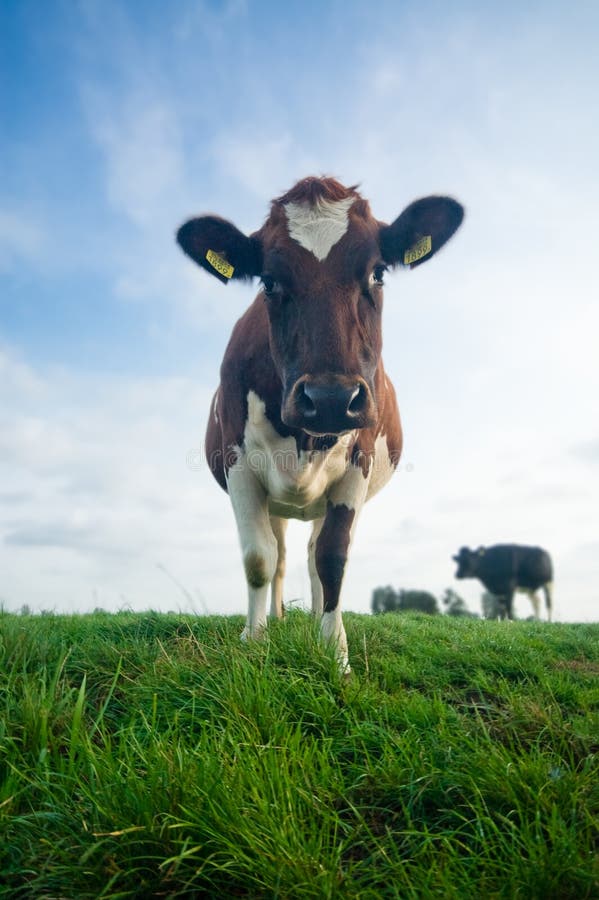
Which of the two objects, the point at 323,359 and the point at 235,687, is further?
the point at 323,359

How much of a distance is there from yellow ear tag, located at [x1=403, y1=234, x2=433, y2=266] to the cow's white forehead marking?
582mm

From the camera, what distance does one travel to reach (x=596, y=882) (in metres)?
2.10

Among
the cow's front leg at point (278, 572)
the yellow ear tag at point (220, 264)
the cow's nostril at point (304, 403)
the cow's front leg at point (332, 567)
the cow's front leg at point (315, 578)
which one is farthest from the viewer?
the cow's front leg at point (278, 572)

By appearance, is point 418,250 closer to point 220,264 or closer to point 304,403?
point 220,264

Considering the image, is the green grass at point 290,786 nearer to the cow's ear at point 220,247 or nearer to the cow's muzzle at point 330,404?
the cow's muzzle at point 330,404

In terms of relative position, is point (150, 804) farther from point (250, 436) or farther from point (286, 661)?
point (250, 436)

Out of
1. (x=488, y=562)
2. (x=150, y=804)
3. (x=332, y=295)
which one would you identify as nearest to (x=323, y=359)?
(x=332, y=295)

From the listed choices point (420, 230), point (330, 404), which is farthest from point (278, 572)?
point (420, 230)

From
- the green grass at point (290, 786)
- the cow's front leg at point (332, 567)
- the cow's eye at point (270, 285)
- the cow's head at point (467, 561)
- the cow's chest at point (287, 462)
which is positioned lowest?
the green grass at point (290, 786)

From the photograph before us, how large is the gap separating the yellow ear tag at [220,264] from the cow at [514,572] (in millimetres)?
21788

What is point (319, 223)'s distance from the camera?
5.02 m

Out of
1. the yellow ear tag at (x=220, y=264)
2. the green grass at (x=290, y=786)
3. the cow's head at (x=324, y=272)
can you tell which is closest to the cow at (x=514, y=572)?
the cow's head at (x=324, y=272)

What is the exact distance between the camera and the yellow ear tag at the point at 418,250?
5504mm

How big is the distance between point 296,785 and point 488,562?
80.5ft
